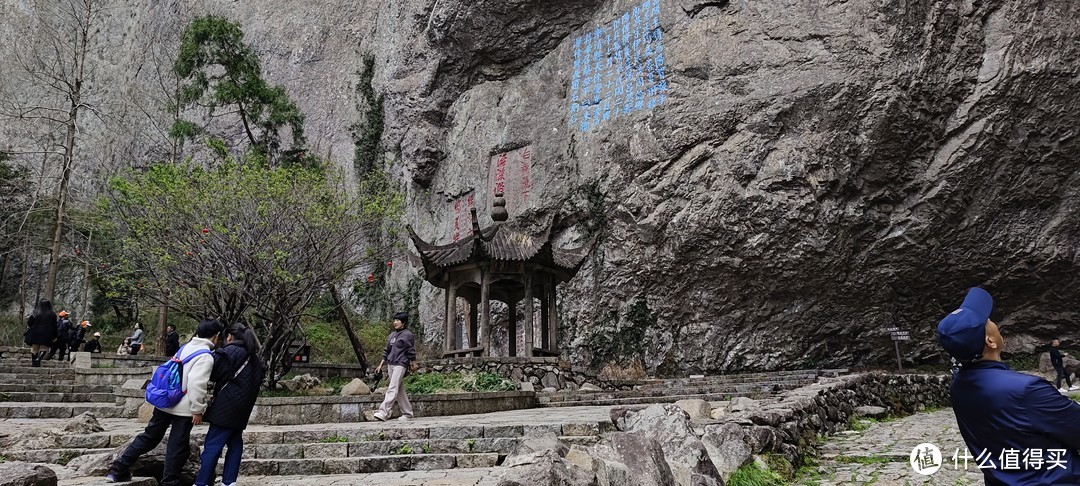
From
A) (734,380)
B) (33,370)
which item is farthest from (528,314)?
(33,370)

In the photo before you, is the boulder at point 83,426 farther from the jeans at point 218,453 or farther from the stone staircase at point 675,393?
the stone staircase at point 675,393

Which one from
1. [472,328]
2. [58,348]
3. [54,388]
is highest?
[472,328]

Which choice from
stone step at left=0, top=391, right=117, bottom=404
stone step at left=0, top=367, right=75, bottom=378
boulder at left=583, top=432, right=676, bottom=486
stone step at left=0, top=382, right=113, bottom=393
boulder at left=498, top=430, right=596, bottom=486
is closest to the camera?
boulder at left=498, top=430, right=596, bottom=486

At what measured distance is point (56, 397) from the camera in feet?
34.4

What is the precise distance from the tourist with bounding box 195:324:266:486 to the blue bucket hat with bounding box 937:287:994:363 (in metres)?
4.02

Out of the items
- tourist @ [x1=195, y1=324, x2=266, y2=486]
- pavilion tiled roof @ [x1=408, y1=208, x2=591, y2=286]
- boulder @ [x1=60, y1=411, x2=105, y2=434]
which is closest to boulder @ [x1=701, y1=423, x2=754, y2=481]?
tourist @ [x1=195, y1=324, x2=266, y2=486]

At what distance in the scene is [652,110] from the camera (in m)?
18.4

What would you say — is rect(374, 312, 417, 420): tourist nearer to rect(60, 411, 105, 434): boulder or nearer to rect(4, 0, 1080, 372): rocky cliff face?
rect(60, 411, 105, 434): boulder

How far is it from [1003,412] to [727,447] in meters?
2.71

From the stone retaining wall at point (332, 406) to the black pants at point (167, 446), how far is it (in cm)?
355

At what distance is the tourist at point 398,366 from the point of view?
26.3 feet

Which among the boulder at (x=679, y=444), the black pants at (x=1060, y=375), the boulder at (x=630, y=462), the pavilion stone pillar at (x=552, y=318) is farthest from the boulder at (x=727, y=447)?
the black pants at (x=1060, y=375)

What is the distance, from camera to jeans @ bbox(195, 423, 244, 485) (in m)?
4.40

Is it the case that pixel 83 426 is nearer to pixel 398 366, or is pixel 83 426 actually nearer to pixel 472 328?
pixel 398 366
